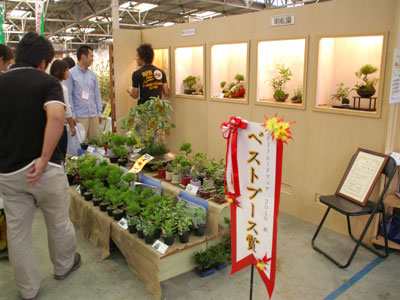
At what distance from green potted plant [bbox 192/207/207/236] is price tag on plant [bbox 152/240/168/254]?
317mm

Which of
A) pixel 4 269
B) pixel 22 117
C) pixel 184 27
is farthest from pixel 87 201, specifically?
pixel 184 27

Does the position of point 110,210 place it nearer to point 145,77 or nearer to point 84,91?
point 84,91

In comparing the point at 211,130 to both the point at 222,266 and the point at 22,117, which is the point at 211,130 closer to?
the point at 222,266

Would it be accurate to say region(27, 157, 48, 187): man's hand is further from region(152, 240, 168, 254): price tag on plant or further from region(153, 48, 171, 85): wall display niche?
region(153, 48, 171, 85): wall display niche

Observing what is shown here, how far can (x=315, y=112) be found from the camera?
4031mm

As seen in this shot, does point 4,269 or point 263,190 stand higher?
point 263,190

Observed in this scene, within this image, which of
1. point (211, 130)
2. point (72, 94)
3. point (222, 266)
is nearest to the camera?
A: point (222, 266)

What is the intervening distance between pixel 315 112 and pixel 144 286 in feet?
8.46

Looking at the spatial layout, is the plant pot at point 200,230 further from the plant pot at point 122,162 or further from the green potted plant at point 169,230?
the plant pot at point 122,162

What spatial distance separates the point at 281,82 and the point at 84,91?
2736mm

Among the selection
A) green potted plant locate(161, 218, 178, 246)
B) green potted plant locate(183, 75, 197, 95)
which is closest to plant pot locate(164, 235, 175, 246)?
green potted plant locate(161, 218, 178, 246)

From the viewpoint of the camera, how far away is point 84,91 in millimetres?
5090

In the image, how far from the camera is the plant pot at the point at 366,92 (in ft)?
12.1

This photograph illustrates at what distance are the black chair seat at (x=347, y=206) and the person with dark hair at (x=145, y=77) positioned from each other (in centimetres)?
322
